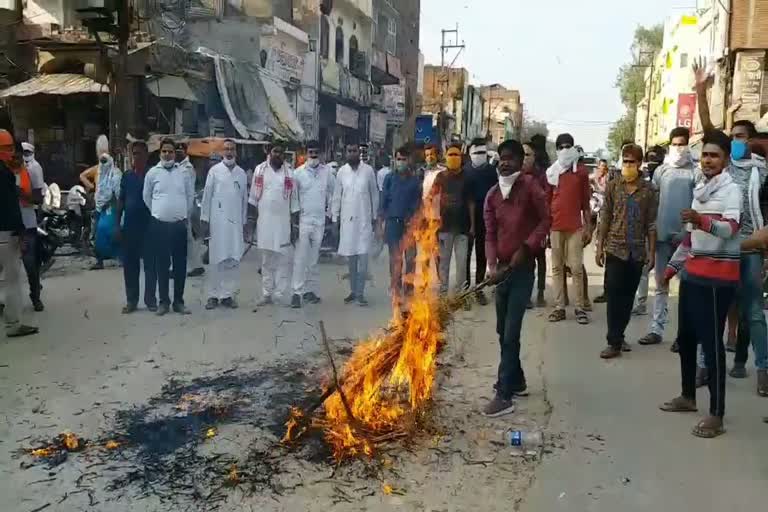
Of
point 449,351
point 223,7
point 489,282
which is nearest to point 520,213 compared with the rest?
point 489,282

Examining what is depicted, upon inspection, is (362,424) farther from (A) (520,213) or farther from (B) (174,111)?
(B) (174,111)

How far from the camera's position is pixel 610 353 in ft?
21.4

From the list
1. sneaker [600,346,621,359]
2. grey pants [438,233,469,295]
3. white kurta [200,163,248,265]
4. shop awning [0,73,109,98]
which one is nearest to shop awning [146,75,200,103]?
shop awning [0,73,109,98]

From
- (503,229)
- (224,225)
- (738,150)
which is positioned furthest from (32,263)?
(738,150)

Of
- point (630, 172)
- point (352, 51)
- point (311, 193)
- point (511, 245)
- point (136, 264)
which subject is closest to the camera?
point (511, 245)

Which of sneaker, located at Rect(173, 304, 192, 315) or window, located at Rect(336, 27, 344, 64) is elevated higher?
window, located at Rect(336, 27, 344, 64)

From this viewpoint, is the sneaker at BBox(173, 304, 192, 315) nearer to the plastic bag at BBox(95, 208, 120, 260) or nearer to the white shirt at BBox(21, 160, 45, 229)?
the white shirt at BBox(21, 160, 45, 229)

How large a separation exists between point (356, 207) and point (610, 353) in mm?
4009

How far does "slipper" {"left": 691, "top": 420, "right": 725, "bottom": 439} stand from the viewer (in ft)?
15.2

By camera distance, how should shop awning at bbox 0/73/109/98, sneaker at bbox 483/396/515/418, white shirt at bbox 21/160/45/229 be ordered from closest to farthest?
sneaker at bbox 483/396/515/418
white shirt at bbox 21/160/45/229
shop awning at bbox 0/73/109/98

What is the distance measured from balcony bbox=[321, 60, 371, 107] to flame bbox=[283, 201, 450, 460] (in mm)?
24210

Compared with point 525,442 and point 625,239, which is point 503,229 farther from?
point 625,239

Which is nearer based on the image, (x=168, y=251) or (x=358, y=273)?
(x=168, y=251)

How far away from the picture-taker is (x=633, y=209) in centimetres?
663
